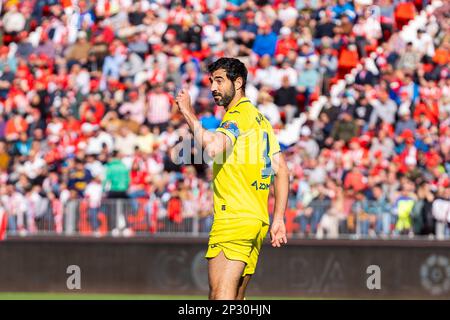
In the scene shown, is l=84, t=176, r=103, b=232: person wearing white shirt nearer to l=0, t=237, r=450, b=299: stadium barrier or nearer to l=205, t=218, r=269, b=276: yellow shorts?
l=0, t=237, r=450, b=299: stadium barrier

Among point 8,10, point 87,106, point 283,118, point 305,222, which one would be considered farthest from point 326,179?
point 8,10

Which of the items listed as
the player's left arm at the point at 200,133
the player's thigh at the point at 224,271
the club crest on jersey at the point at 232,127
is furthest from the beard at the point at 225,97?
the player's thigh at the point at 224,271

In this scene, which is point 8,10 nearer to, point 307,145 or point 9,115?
point 9,115

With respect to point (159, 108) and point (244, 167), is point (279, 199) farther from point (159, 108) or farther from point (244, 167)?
point (159, 108)

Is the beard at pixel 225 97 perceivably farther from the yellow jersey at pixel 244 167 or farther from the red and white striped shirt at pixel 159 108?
the red and white striped shirt at pixel 159 108

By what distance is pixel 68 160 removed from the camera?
77.6ft

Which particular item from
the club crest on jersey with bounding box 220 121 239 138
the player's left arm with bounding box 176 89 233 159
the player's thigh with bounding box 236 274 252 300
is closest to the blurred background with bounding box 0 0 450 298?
the player's thigh with bounding box 236 274 252 300

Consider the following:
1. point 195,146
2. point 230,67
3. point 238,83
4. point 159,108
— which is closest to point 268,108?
point 159,108

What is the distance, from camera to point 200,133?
943 cm

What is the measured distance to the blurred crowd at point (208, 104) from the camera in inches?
822

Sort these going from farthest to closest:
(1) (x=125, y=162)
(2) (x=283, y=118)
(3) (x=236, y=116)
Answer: (2) (x=283, y=118), (1) (x=125, y=162), (3) (x=236, y=116)

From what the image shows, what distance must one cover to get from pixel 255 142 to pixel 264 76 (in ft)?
50.5

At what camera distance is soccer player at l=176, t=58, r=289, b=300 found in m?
9.93

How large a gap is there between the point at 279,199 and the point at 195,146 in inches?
447
